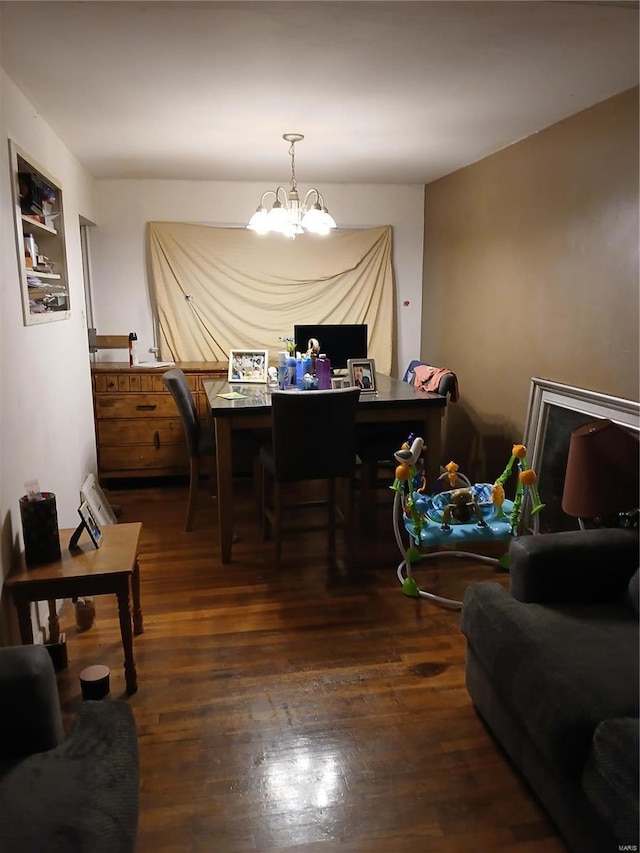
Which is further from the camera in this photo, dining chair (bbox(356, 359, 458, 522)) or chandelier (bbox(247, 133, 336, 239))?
dining chair (bbox(356, 359, 458, 522))

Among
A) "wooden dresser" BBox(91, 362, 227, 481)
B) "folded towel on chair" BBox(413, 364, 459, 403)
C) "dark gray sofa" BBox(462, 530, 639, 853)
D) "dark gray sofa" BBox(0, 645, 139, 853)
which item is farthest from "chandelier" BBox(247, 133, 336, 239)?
"dark gray sofa" BBox(0, 645, 139, 853)

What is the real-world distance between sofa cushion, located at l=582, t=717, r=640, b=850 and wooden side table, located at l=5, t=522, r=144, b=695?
1.47m

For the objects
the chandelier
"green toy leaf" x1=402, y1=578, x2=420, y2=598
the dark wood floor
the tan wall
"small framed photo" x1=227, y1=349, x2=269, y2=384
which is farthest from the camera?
"small framed photo" x1=227, y1=349, x2=269, y2=384

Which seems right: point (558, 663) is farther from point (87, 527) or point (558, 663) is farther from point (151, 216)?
point (151, 216)

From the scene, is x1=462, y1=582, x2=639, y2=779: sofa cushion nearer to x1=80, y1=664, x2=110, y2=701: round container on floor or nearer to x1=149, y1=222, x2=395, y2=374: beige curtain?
x1=80, y1=664, x2=110, y2=701: round container on floor

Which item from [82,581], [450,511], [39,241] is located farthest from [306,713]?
[39,241]

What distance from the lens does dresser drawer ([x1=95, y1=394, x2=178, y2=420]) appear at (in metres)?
4.25

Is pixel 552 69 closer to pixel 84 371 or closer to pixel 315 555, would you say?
pixel 315 555

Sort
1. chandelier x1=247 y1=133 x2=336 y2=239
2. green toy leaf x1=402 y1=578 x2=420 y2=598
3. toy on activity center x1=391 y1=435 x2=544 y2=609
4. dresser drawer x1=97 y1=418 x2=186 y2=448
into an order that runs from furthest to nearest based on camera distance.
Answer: dresser drawer x1=97 y1=418 x2=186 y2=448, chandelier x1=247 y1=133 x2=336 y2=239, green toy leaf x1=402 y1=578 x2=420 y2=598, toy on activity center x1=391 y1=435 x2=544 y2=609

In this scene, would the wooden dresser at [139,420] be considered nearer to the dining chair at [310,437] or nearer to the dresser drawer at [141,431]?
the dresser drawer at [141,431]

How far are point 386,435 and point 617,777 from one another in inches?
98.6

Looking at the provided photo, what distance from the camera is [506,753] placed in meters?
1.88

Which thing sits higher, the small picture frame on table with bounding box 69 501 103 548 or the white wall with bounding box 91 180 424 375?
the white wall with bounding box 91 180 424 375

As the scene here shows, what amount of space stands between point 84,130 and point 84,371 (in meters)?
1.31
